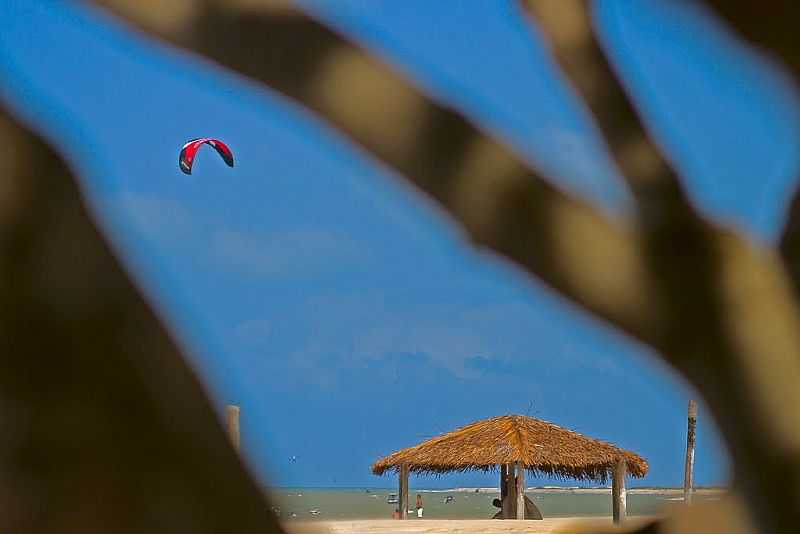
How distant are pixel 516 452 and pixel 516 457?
7cm

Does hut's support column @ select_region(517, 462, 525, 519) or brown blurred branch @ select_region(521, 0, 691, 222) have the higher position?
hut's support column @ select_region(517, 462, 525, 519)

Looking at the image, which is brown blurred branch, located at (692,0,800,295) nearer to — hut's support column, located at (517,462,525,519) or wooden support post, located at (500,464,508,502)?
hut's support column, located at (517,462,525,519)

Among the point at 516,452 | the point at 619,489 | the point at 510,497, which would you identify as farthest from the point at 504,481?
the point at 619,489

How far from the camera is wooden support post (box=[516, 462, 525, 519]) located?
23.1 feet

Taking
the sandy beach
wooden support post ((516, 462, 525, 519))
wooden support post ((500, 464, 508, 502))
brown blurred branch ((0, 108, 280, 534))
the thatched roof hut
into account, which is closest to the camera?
brown blurred branch ((0, 108, 280, 534))

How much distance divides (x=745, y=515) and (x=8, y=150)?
145 mm

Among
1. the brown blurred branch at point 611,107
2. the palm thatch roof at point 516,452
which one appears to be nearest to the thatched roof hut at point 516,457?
the palm thatch roof at point 516,452

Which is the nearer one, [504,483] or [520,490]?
[520,490]

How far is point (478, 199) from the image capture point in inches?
7.5

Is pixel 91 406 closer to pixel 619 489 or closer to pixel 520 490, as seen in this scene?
pixel 520 490

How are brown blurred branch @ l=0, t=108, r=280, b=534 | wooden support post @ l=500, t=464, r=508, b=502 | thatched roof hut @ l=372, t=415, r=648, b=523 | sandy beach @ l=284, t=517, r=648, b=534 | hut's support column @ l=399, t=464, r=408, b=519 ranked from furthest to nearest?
hut's support column @ l=399, t=464, r=408, b=519, wooden support post @ l=500, t=464, r=508, b=502, thatched roof hut @ l=372, t=415, r=648, b=523, sandy beach @ l=284, t=517, r=648, b=534, brown blurred branch @ l=0, t=108, r=280, b=534

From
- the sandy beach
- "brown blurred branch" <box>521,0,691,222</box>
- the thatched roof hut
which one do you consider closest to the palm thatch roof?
the thatched roof hut

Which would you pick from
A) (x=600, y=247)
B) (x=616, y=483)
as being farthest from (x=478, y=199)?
(x=616, y=483)

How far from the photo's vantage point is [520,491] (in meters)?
7.17
